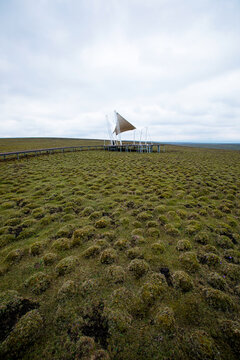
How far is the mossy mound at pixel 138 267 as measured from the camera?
4734 mm

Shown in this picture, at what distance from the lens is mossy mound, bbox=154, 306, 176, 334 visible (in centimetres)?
331

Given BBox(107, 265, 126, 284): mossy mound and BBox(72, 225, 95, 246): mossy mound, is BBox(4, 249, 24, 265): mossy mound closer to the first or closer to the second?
BBox(72, 225, 95, 246): mossy mound

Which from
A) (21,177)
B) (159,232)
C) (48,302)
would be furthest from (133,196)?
(21,177)

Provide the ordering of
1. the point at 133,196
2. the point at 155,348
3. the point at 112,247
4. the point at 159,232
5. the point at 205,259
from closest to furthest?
the point at 155,348 < the point at 205,259 < the point at 112,247 < the point at 159,232 < the point at 133,196

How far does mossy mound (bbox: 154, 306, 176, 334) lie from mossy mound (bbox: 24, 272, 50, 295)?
3035 millimetres

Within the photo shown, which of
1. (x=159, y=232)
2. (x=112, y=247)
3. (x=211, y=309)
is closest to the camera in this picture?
(x=211, y=309)

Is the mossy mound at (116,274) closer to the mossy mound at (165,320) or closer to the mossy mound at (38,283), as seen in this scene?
the mossy mound at (165,320)

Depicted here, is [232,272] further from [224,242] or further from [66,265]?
[66,265]

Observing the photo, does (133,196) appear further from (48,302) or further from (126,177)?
(48,302)

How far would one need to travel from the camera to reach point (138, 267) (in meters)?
4.91

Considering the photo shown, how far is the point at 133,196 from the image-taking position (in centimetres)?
1124

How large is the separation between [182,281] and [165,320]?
50.2 inches

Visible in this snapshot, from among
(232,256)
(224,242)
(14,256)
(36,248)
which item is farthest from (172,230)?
(14,256)

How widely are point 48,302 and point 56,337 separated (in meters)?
0.85
